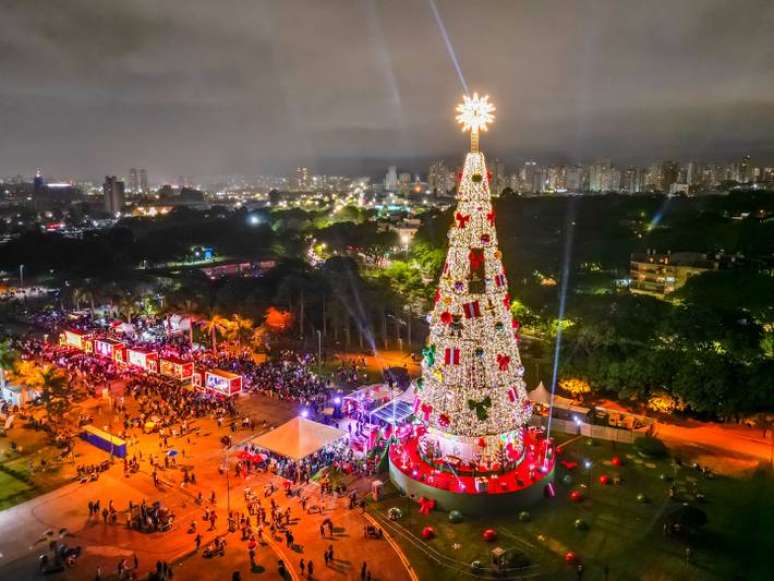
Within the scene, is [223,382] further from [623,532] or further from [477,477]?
[623,532]

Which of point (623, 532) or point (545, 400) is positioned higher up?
point (545, 400)

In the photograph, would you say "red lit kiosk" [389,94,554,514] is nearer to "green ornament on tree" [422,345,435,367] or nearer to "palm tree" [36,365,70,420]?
"green ornament on tree" [422,345,435,367]

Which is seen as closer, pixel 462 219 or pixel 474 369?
pixel 462 219

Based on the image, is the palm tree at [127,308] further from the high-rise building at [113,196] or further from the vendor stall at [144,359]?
the high-rise building at [113,196]

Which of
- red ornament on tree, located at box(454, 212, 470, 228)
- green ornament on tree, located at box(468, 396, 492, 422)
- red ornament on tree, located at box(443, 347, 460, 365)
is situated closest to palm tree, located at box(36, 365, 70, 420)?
red ornament on tree, located at box(443, 347, 460, 365)

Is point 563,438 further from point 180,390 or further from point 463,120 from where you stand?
point 180,390

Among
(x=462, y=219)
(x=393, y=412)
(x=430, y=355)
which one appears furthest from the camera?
(x=393, y=412)

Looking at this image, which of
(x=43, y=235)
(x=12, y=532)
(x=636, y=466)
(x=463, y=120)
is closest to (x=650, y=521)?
(x=636, y=466)

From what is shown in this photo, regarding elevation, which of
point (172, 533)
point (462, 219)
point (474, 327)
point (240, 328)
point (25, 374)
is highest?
point (462, 219)

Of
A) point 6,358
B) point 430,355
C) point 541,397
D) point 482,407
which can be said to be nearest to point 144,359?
point 6,358
